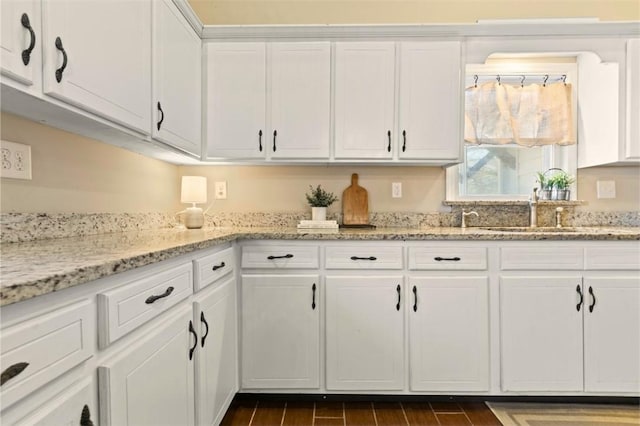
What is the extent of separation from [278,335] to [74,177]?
1223mm

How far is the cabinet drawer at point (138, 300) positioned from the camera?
2.75 feet

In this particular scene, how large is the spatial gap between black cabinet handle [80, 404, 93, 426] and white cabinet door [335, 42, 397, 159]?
1789 millimetres

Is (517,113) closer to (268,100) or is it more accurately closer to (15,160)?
(268,100)

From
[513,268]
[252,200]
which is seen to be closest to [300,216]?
[252,200]

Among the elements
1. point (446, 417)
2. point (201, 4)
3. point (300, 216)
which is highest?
point (201, 4)

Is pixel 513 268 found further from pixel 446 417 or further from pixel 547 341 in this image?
pixel 446 417

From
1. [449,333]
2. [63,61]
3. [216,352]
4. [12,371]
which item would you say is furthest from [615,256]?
[63,61]

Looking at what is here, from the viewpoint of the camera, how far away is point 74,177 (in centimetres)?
155

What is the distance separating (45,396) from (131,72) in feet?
3.95

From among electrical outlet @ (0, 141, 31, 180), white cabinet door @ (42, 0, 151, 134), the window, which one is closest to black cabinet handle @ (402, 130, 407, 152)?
the window

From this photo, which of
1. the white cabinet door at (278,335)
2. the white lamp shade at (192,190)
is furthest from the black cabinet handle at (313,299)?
the white lamp shade at (192,190)

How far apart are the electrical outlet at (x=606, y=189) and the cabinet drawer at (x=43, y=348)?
9.87 ft

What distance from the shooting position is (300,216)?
2504 mm

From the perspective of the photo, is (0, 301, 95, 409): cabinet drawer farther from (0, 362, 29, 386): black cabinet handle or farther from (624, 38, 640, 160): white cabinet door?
(624, 38, 640, 160): white cabinet door
